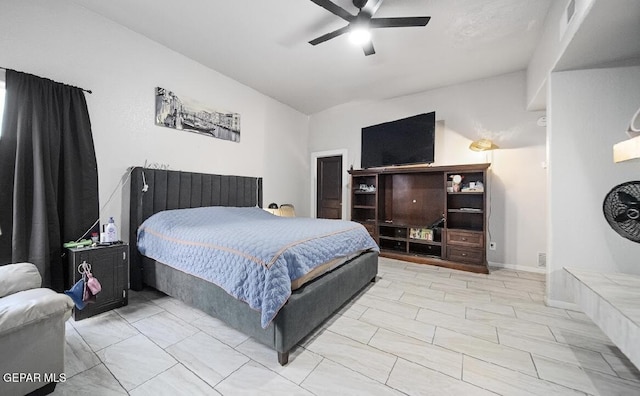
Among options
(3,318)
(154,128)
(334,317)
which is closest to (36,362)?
(3,318)

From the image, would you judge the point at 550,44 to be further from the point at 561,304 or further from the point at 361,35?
the point at 561,304

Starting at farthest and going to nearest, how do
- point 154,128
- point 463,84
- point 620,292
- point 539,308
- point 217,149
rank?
point 463,84 → point 217,149 → point 154,128 → point 539,308 → point 620,292

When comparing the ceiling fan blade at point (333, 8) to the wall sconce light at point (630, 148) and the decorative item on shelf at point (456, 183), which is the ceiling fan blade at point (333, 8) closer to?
the wall sconce light at point (630, 148)

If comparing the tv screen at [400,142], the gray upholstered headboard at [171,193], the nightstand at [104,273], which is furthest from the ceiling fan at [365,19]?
the nightstand at [104,273]

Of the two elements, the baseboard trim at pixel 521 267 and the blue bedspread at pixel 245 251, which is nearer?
the blue bedspread at pixel 245 251

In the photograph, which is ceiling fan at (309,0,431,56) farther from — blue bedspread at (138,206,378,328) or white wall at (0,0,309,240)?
white wall at (0,0,309,240)

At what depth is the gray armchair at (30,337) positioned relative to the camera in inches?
42.6

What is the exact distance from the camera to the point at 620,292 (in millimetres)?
1371

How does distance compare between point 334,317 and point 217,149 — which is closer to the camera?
point 334,317

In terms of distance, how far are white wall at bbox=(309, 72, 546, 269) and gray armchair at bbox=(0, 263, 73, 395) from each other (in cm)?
444

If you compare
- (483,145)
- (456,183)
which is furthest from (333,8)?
(456,183)

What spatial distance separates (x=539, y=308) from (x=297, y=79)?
4.05 meters

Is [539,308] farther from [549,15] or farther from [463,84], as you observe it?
[463,84]

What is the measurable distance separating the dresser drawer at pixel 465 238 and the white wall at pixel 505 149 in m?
0.55
